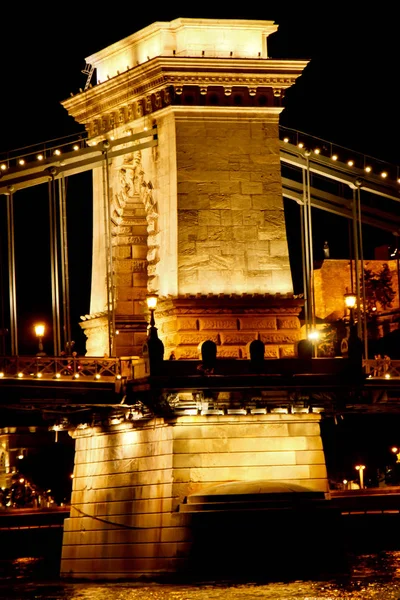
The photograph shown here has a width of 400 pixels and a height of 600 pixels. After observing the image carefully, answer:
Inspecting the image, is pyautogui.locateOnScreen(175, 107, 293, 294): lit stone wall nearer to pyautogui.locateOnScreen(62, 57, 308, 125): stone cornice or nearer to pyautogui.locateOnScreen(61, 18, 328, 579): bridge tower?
pyautogui.locateOnScreen(61, 18, 328, 579): bridge tower

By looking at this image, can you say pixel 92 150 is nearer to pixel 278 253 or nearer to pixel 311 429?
pixel 278 253

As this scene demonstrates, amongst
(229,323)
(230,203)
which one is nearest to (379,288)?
(230,203)

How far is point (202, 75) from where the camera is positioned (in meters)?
58.7

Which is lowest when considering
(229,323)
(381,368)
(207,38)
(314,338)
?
(381,368)

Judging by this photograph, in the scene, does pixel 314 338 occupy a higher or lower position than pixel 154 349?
higher

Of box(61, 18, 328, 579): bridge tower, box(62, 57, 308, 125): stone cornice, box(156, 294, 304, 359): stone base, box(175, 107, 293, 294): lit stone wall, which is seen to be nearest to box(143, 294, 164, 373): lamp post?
box(61, 18, 328, 579): bridge tower

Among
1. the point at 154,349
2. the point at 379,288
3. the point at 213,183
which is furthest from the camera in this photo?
the point at 379,288

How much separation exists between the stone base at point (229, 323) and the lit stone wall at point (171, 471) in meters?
2.55

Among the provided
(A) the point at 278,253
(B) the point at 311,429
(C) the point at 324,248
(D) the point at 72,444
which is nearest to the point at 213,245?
(A) the point at 278,253

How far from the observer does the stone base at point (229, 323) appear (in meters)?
58.1

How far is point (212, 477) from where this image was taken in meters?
55.8

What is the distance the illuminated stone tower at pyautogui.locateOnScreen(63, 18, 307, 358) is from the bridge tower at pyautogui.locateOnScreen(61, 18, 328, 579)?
4 cm

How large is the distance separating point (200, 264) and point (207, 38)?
709cm

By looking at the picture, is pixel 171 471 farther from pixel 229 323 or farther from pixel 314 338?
pixel 314 338
